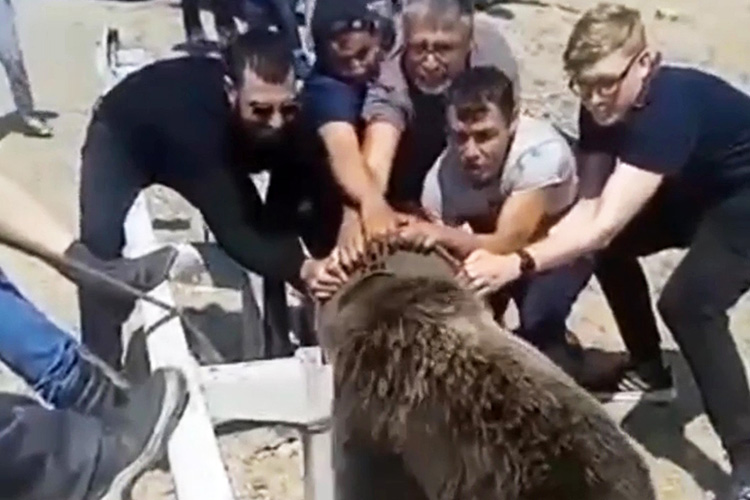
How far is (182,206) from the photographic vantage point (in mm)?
6445

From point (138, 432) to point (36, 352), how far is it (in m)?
0.76

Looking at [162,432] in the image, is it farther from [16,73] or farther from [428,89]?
[16,73]

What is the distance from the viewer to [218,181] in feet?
15.0

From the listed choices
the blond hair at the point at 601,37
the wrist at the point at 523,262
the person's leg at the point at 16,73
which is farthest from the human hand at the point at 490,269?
the person's leg at the point at 16,73

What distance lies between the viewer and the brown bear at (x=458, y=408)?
2.42 meters

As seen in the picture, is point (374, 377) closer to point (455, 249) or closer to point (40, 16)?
point (455, 249)

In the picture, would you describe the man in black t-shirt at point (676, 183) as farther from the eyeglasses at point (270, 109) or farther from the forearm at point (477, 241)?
the eyeglasses at point (270, 109)

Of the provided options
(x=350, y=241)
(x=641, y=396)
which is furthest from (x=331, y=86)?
(x=641, y=396)

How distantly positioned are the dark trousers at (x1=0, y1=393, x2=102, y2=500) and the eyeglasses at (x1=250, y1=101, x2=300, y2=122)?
3.47 ft

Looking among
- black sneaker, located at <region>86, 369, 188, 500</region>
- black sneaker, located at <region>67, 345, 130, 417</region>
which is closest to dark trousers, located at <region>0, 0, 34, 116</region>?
black sneaker, located at <region>67, 345, 130, 417</region>

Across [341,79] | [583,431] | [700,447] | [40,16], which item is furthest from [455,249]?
[40,16]

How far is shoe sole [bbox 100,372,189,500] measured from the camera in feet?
10.8

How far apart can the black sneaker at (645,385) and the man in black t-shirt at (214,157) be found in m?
1.03

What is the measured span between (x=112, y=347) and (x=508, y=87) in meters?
Answer: 1.20
